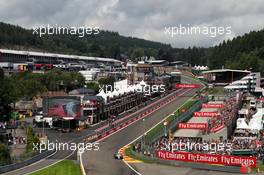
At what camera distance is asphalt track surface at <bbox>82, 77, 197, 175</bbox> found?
53734mm

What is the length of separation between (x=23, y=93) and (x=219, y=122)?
6015cm

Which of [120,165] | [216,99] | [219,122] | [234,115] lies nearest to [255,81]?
[216,99]

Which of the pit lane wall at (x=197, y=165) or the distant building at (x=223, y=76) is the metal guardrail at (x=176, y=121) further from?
the distant building at (x=223, y=76)

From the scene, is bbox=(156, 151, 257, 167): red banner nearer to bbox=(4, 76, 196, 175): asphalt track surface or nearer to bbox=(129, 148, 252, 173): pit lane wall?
bbox=(129, 148, 252, 173): pit lane wall

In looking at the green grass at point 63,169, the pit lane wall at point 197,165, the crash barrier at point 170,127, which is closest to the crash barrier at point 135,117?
the crash barrier at point 170,127

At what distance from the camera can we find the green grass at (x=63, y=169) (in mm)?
52500

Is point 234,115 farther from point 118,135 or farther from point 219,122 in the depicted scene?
point 118,135

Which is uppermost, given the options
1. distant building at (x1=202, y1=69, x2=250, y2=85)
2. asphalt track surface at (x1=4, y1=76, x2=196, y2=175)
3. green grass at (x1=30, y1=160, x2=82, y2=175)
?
distant building at (x1=202, y1=69, x2=250, y2=85)

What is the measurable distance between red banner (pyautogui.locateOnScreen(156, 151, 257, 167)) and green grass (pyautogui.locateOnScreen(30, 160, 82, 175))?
9397mm

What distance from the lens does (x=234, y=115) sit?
84375mm

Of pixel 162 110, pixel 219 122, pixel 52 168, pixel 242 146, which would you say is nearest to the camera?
pixel 52 168

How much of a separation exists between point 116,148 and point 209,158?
21.3 m

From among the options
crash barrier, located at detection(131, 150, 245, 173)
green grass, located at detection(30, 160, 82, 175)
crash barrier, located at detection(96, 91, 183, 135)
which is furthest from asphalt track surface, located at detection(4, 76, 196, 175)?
crash barrier, located at detection(131, 150, 245, 173)

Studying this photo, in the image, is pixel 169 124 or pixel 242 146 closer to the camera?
pixel 242 146
